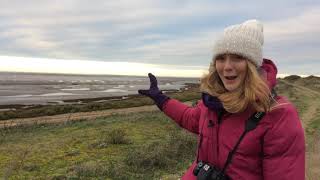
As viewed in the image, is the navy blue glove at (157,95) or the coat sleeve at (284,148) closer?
the coat sleeve at (284,148)

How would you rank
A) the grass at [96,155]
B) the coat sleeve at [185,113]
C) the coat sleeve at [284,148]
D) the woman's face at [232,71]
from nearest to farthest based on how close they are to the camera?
the coat sleeve at [284,148] → the woman's face at [232,71] → the coat sleeve at [185,113] → the grass at [96,155]

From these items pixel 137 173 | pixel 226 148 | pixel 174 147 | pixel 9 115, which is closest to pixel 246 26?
pixel 226 148

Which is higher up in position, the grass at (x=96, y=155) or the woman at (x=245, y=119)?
the woman at (x=245, y=119)

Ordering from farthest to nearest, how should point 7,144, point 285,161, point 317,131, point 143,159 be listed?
1. point 317,131
2. point 7,144
3. point 143,159
4. point 285,161

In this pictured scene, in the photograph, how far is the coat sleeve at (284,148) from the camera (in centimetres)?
235

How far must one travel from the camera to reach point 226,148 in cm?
249

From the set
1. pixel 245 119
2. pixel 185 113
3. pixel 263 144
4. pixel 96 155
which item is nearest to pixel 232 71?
pixel 245 119

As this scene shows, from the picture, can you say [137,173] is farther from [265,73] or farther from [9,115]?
[9,115]

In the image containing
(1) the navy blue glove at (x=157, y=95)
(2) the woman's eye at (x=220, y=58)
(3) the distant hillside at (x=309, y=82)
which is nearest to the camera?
(2) the woman's eye at (x=220, y=58)

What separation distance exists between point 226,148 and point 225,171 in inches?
4.6

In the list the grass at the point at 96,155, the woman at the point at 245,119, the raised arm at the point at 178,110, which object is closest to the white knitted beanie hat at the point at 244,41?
the woman at the point at 245,119

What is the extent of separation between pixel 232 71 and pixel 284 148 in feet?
1.65

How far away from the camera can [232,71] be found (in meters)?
2.60

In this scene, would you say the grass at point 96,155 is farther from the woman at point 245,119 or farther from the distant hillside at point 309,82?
the distant hillside at point 309,82
